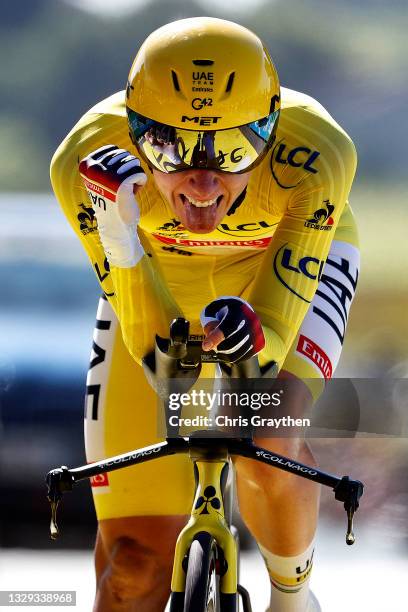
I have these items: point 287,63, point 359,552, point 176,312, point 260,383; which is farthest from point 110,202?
point 287,63

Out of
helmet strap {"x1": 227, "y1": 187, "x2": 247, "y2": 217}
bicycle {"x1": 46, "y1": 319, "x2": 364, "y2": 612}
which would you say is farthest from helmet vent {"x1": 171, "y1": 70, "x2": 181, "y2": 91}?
bicycle {"x1": 46, "y1": 319, "x2": 364, "y2": 612}

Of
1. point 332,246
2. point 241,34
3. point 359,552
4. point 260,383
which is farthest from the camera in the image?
point 359,552

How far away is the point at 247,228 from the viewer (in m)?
4.05

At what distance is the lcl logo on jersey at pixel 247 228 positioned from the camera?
13.1 feet

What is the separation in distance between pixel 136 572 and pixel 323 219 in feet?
4.39

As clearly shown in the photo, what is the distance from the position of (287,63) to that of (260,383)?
3439 millimetres

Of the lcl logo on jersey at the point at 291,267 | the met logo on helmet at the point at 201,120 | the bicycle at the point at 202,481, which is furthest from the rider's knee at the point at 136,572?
the met logo on helmet at the point at 201,120

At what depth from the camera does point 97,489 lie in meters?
4.09

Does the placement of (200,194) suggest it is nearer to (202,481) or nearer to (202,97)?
(202,97)

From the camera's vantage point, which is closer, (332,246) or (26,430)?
(332,246)

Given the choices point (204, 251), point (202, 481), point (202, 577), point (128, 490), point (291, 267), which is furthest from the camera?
point (204, 251)

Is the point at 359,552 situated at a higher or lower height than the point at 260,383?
lower

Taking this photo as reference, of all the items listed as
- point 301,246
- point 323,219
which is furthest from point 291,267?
point 323,219

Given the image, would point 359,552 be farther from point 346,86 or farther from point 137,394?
point 346,86
